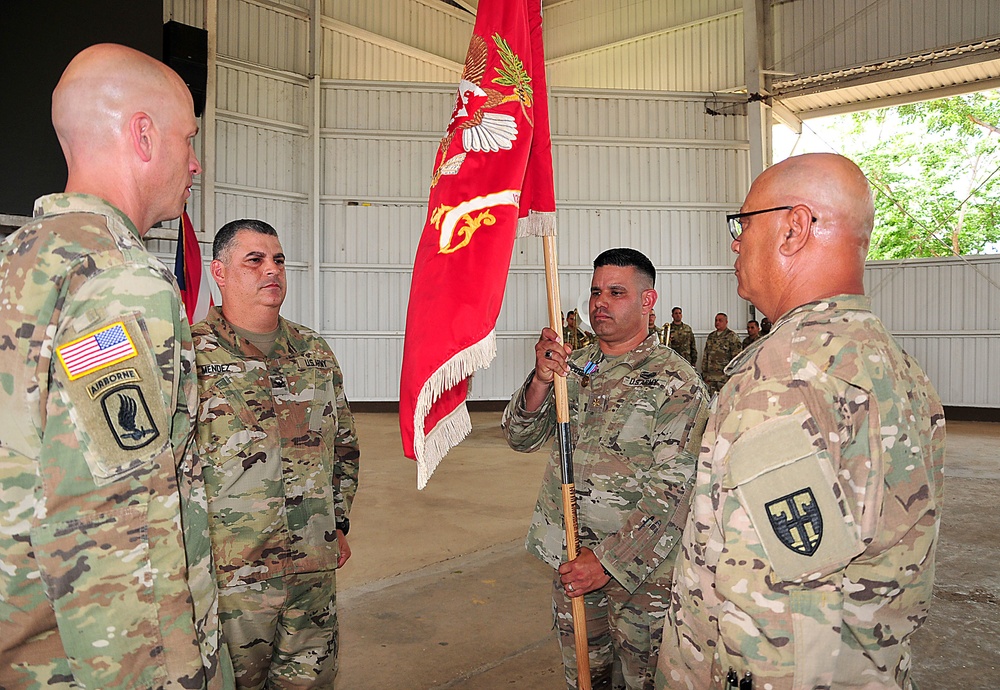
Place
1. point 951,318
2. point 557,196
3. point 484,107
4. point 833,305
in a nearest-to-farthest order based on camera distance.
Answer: point 833,305, point 484,107, point 951,318, point 557,196

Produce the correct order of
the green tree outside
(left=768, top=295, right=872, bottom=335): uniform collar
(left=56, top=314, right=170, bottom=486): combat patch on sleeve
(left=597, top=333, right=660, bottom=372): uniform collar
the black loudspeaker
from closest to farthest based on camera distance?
1. (left=56, top=314, right=170, bottom=486): combat patch on sleeve
2. (left=768, top=295, right=872, bottom=335): uniform collar
3. (left=597, top=333, right=660, bottom=372): uniform collar
4. the black loudspeaker
5. the green tree outside

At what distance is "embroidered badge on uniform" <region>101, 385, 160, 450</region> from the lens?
1.16m

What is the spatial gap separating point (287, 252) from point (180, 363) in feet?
40.8

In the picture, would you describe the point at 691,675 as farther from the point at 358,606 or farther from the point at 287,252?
the point at 287,252

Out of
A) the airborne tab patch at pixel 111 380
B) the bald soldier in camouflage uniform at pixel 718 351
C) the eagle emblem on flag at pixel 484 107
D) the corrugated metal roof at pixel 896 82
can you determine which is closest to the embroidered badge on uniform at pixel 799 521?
the airborne tab patch at pixel 111 380

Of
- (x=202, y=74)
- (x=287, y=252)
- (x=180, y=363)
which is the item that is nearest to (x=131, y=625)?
(x=180, y=363)

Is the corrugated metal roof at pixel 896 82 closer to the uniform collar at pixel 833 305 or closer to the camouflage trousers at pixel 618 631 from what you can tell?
the camouflage trousers at pixel 618 631

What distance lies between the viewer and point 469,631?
150 inches

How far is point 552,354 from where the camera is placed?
2.34m

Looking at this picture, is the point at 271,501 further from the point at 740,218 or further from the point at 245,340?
the point at 740,218

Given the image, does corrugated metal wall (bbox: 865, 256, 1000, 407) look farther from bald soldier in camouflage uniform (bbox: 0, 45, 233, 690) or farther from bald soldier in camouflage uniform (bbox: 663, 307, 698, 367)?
bald soldier in camouflage uniform (bbox: 0, 45, 233, 690)

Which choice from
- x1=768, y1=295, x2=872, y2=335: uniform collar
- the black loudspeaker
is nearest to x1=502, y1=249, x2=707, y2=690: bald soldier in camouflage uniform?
x1=768, y1=295, x2=872, y2=335: uniform collar

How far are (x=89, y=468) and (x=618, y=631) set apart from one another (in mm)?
1843

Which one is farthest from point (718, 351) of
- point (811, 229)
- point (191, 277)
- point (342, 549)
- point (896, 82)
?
point (811, 229)
